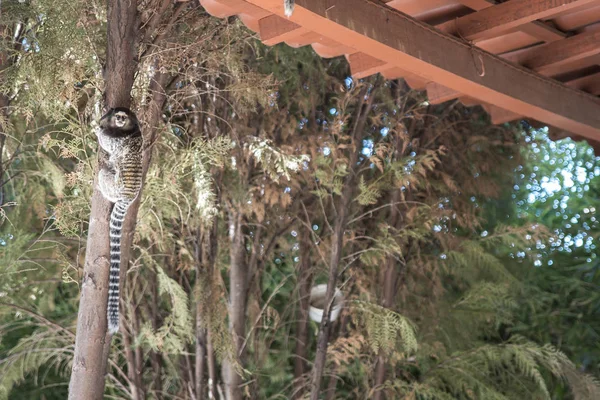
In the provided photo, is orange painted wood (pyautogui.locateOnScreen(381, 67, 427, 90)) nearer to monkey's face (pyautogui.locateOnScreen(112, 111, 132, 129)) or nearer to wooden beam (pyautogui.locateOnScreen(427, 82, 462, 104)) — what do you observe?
wooden beam (pyautogui.locateOnScreen(427, 82, 462, 104))

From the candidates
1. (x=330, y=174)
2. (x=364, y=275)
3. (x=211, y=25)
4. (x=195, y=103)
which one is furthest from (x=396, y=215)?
(x=211, y=25)

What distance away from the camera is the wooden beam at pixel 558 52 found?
2883 mm

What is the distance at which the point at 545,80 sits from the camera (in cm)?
312

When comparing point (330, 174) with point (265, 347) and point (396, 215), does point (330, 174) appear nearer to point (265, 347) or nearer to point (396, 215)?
point (396, 215)

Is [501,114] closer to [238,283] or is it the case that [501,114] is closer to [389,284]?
[389,284]

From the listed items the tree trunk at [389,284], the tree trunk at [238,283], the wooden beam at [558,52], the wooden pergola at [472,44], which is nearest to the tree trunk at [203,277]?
the tree trunk at [238,283]

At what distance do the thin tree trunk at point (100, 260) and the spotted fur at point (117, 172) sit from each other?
0.08ft

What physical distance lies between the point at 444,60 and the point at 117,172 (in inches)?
45.3

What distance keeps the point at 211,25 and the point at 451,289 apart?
8.59 ft

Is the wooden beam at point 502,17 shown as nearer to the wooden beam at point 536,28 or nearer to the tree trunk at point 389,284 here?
the wooden beam at point 536,28

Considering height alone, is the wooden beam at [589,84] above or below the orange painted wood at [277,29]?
above

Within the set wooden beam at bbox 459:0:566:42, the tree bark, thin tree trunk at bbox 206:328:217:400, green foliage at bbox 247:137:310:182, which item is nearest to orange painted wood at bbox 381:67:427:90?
wooden beam at bbox 459:0:566:42

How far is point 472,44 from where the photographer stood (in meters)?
2.84

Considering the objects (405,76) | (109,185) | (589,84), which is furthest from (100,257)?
(589,84)
